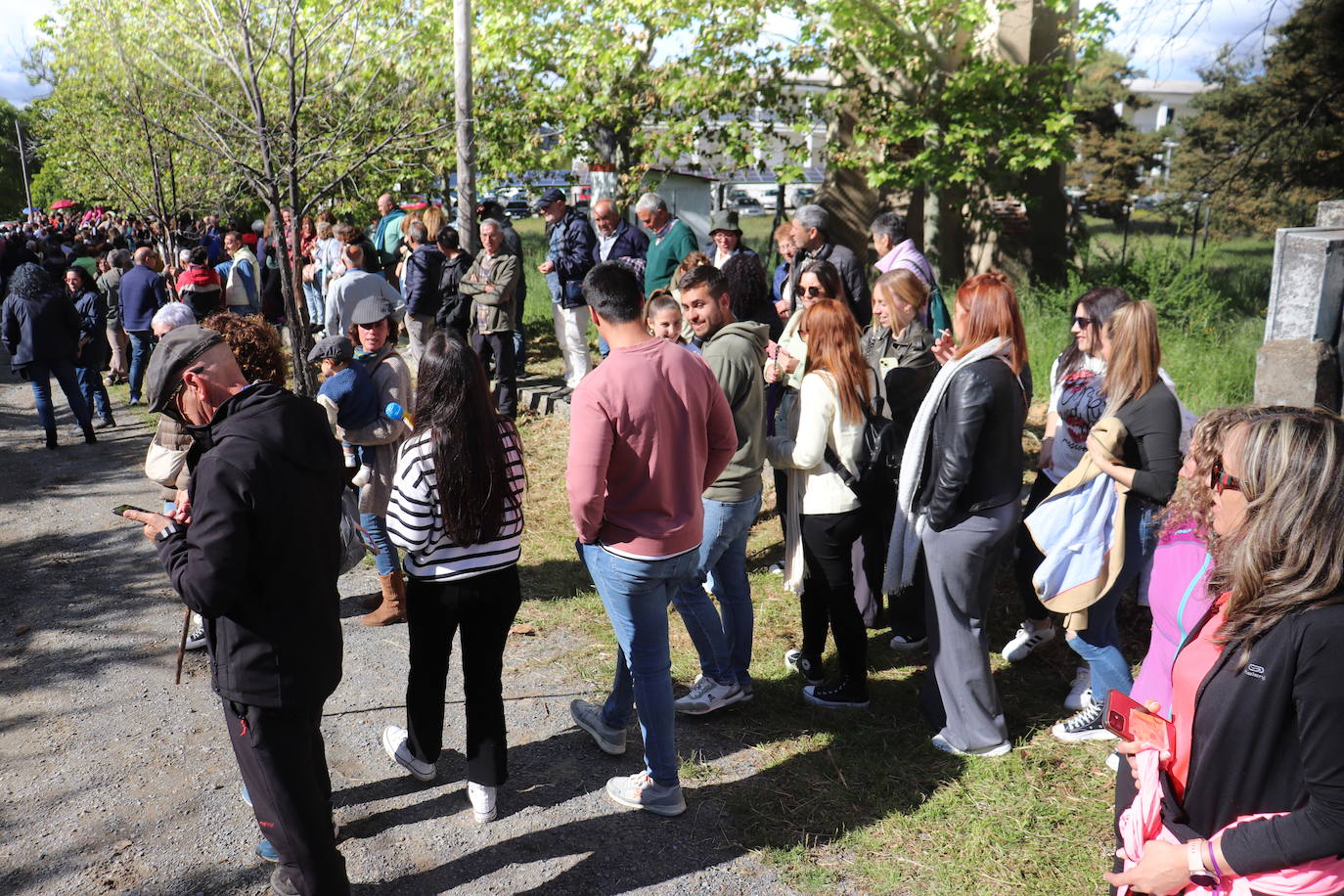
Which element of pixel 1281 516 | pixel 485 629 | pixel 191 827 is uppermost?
pixel 1281 516

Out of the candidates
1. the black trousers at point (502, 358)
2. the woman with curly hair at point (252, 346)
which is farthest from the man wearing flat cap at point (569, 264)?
the woman with curly hair at point (252, 346)

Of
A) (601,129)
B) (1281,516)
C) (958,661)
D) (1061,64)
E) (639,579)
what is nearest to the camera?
(1281,516)

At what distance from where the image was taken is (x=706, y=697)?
4480mm

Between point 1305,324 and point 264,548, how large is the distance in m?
6.12

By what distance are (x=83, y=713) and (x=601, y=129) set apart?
34.9 ft

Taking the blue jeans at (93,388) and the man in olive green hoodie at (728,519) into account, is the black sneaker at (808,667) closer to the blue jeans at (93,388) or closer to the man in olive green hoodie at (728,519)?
the man in olive green hoodie at (728,519)

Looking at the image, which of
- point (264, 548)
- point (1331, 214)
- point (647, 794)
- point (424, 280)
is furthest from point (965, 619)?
point (424, 280)

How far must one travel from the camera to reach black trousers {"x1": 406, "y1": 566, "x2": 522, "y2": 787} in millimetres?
3555

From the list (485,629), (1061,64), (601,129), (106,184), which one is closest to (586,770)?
(485,629)

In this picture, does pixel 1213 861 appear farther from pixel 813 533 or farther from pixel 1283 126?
pixel 1283 126

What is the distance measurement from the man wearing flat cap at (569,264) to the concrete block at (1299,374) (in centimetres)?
519

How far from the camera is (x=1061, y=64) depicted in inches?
420

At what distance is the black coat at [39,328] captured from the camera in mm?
9109

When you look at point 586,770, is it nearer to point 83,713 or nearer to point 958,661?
point 958,661
